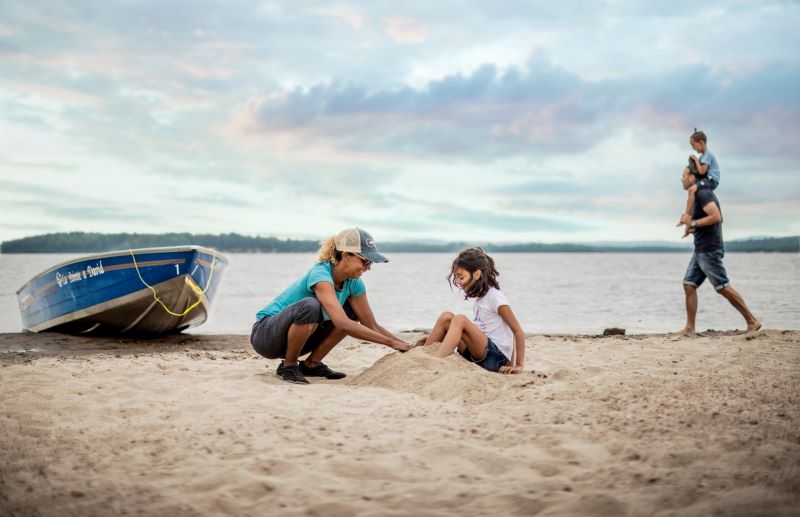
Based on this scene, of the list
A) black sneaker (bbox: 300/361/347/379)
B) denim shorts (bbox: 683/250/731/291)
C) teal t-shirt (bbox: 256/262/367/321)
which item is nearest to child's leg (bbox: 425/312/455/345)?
teal t-shirt (bbox: 256/262/367/321)

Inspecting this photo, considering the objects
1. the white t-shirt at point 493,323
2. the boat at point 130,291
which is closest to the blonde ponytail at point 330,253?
the white t-shirt at point 493,323

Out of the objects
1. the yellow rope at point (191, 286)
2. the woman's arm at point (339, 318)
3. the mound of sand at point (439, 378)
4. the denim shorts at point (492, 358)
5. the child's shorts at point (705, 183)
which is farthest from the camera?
the yellow rope at point (191, 286)

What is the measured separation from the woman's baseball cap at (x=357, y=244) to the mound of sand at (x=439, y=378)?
0.85 m

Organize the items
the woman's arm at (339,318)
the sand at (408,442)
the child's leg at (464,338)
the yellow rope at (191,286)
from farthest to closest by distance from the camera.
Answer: the yellow rope at (191,286) < the child's leg at (464,338) < the woman's arm at (339,318) < the sand at (408,442)

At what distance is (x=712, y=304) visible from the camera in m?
15.0

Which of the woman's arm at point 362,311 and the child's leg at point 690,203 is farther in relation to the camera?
the child's leg at point 690,203

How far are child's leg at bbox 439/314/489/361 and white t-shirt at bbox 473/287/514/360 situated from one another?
126 millimetres

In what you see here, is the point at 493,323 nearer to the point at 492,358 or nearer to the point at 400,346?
the point at 492,358

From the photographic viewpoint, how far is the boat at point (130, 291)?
29.6 ft

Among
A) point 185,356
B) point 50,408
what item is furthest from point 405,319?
point 50,408

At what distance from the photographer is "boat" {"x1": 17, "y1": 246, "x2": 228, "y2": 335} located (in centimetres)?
902

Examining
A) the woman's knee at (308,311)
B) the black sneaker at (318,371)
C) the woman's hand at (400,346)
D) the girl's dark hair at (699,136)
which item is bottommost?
the black sneaker at (318,371)

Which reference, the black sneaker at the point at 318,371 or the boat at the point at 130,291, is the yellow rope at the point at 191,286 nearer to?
the boat at the point at 130,291

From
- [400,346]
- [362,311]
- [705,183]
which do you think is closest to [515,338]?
[400,346]
